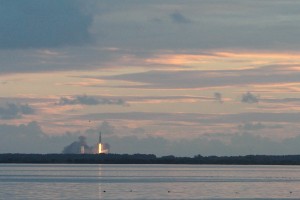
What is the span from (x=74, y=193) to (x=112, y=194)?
2487 millimetres

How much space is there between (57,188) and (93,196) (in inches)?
330

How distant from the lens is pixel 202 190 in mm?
59469

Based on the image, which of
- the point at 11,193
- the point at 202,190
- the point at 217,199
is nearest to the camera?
the point at 217,199

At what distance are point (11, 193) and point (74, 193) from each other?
3.96 metres

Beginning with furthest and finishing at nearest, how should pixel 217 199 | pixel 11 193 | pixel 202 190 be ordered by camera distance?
1. pixel 202 190
2. pixel 11 193
3. pixel 217 199

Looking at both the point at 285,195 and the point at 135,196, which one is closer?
the point at 135,196

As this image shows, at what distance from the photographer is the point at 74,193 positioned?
5528 cm

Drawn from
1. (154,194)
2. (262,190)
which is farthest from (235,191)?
(154,194)

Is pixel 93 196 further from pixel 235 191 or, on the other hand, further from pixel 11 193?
pixel 235 191

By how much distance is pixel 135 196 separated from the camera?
5156 centimetres

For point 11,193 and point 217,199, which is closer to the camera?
point 217,199

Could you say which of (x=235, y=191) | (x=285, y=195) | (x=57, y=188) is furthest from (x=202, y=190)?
(x=57, y=188)

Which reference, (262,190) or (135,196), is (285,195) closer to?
(262,190)

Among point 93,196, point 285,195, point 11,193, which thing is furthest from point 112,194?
point 285,195
